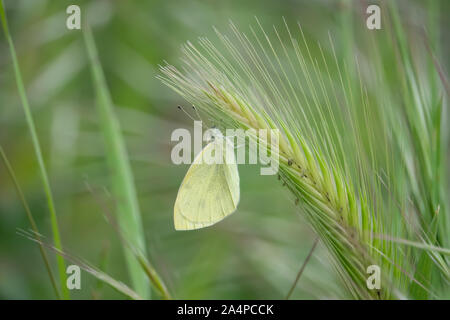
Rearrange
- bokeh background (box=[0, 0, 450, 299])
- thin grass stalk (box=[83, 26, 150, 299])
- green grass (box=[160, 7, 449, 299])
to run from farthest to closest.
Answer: bokeh background (box=[0, 0, 450, 299])
thin grass stalk (box=[83, 26, 150, 299])
green grass (box=[160, 7, 449, 299])

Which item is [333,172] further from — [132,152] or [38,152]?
[132,152]

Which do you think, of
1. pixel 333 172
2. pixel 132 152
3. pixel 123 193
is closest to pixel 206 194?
pixel 123 193

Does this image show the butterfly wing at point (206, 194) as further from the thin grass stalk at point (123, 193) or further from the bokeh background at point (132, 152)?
the bokeh background at point (132, 152)

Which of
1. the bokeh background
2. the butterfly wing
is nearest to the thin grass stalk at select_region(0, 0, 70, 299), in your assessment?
the butterfly wing

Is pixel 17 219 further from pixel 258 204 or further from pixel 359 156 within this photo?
pixel 359 156

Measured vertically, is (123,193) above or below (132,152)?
below

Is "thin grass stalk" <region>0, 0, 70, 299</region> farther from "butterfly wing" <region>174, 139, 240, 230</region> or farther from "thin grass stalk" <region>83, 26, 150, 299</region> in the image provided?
"butterfly wing" <region>174, 139, 240, 230</region>

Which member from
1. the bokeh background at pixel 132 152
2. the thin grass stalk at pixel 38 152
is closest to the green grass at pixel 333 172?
the thin grass stalk at pixel 38 152
